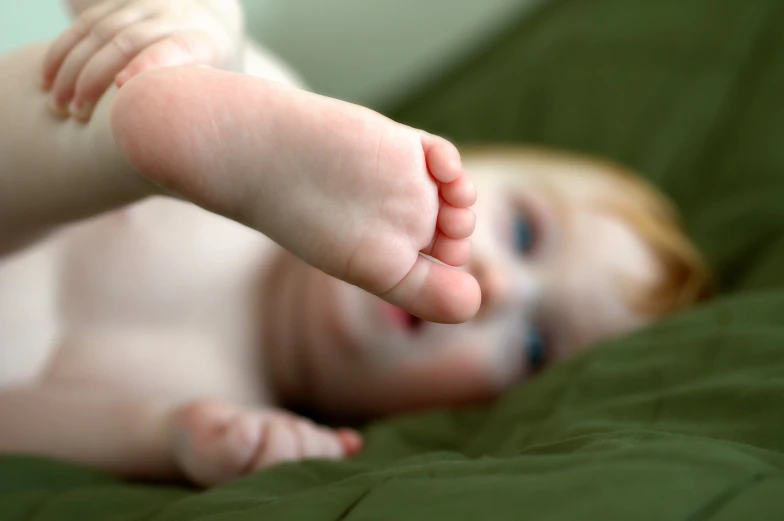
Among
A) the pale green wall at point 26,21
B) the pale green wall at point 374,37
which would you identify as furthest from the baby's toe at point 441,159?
the pale green wall at point 374,37

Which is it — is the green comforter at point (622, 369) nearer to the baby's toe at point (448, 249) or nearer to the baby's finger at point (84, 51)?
the baby's toe at point (448, 249)

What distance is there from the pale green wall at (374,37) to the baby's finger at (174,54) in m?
1.18

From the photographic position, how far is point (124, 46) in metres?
0.51

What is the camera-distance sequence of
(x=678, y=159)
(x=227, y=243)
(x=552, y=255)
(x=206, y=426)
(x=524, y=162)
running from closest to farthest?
(x=206, y=426) < (x=227, y=243) < (x=552, y=255) < (x=524, y=162) < (x=678, y=159)

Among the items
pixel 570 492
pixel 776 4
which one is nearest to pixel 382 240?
pixel 570 492

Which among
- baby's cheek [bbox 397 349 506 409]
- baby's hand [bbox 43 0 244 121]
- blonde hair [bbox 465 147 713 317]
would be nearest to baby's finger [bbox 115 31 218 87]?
baby's hand [bbox 43 0 244 121]

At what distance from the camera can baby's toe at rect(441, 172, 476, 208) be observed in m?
0.47

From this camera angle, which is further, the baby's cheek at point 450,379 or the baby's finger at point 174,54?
the baby's cheek at point 450,379

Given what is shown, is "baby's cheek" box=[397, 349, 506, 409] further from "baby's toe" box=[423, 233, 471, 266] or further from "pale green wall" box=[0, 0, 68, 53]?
"pale green wall" box=[0, 0, 68, 53]

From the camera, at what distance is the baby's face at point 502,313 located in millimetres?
952

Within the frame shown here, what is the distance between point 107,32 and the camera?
20.5 inches

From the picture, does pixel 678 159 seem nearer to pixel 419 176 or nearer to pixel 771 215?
pixel 771 215

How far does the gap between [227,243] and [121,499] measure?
14.8 inches

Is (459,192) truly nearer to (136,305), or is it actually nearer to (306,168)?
(306,168)
